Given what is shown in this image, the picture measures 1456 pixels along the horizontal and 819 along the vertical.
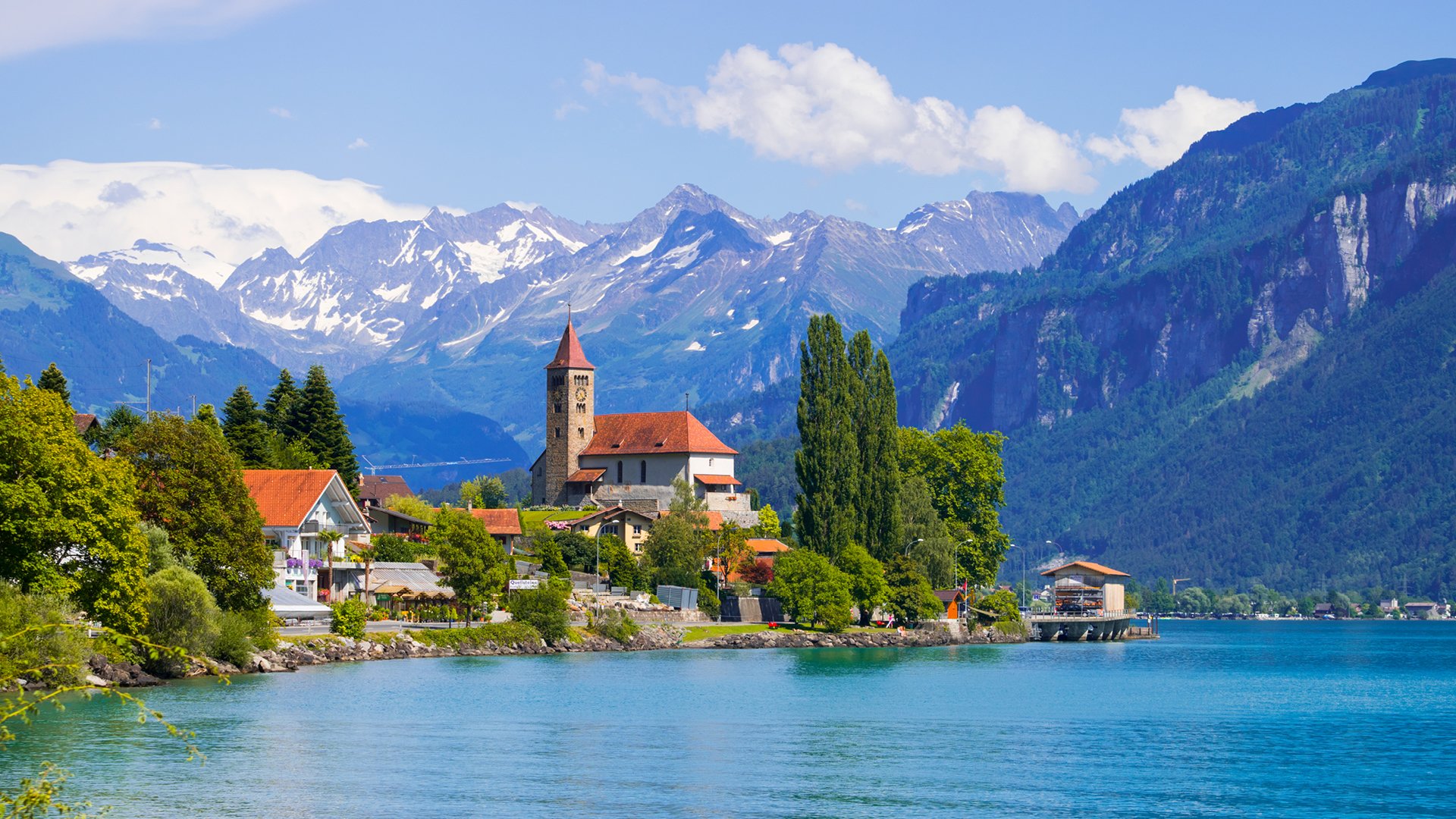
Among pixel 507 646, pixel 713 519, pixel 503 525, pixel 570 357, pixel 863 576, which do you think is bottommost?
pixel 507 646

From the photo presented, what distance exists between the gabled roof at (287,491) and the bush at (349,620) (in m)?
5.64

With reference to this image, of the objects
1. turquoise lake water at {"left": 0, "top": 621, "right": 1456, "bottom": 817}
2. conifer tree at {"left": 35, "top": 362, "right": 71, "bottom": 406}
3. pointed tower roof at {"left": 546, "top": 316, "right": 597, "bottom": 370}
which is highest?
pointed tower roof at {"left": 546, "top": 316, "right": 597, "bottom": 370}

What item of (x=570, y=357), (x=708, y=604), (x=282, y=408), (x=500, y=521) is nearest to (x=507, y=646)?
(x=708, y=604)

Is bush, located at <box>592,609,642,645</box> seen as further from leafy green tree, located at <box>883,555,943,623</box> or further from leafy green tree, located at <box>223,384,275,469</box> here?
leafy green tree, located at <box>223,384,275,469</box>

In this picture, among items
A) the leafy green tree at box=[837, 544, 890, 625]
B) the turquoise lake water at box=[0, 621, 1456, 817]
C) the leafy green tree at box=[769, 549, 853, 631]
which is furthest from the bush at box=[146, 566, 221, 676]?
the leafy green tree at box=[837, 544, 890, 625]

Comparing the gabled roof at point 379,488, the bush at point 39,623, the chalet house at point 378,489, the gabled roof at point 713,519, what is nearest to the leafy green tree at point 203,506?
the bush at point 39,623

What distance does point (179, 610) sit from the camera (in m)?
68.0

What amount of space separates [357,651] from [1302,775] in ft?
165

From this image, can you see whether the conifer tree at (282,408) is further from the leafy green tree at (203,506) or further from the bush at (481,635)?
the leafy green tree at (203,506)

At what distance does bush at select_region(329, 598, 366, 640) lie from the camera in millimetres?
87312

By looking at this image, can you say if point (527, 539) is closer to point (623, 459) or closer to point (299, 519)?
point (623, 459)

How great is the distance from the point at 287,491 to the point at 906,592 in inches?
1799

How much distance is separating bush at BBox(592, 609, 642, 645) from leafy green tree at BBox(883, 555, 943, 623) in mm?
20383

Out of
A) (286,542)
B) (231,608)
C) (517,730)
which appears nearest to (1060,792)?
(517,730)
